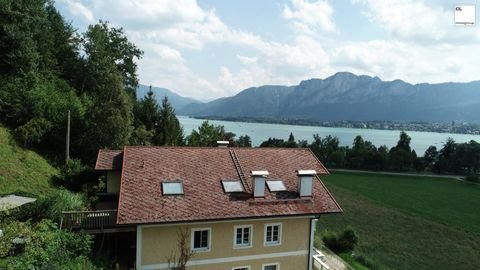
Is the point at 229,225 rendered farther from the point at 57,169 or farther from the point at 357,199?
the point at 357,199

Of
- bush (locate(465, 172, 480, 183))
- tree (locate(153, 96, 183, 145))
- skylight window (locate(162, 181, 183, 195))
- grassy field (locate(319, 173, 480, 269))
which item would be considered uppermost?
tree (locate(153, 96, 183, 145))

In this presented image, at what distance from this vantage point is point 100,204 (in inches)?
888

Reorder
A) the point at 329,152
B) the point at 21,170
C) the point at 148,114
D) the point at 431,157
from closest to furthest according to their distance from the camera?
the point at 21,170 < the point at 148,114 < the point at 431,157 < the point at 329,152

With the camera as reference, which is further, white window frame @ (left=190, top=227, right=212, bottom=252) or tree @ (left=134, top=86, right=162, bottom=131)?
tree @ (left=134, top=86, right=162, bottom=131)

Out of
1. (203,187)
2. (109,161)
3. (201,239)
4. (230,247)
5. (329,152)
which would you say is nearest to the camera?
(201,239)

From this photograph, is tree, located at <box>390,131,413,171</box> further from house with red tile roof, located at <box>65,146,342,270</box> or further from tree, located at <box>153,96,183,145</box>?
house with red tile roof, located at <box>65,146,342,270</box>

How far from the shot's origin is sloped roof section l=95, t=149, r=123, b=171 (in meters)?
22.6

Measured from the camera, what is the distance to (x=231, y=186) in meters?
20.8

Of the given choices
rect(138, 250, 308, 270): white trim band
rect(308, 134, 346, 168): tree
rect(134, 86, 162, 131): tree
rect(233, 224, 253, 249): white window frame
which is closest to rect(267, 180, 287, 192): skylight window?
rect(233, 224, 253, 249): white window frame

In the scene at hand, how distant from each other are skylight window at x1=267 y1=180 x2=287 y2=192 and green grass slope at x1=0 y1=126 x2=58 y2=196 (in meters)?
15.7

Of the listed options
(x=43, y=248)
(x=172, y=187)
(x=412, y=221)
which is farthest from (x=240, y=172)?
(x=412, y=221)

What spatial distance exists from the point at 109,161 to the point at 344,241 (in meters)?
21.5

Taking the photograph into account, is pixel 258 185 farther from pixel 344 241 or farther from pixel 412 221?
pixel 412 221

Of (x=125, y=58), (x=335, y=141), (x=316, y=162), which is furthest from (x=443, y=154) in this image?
(x=316, y=162)
